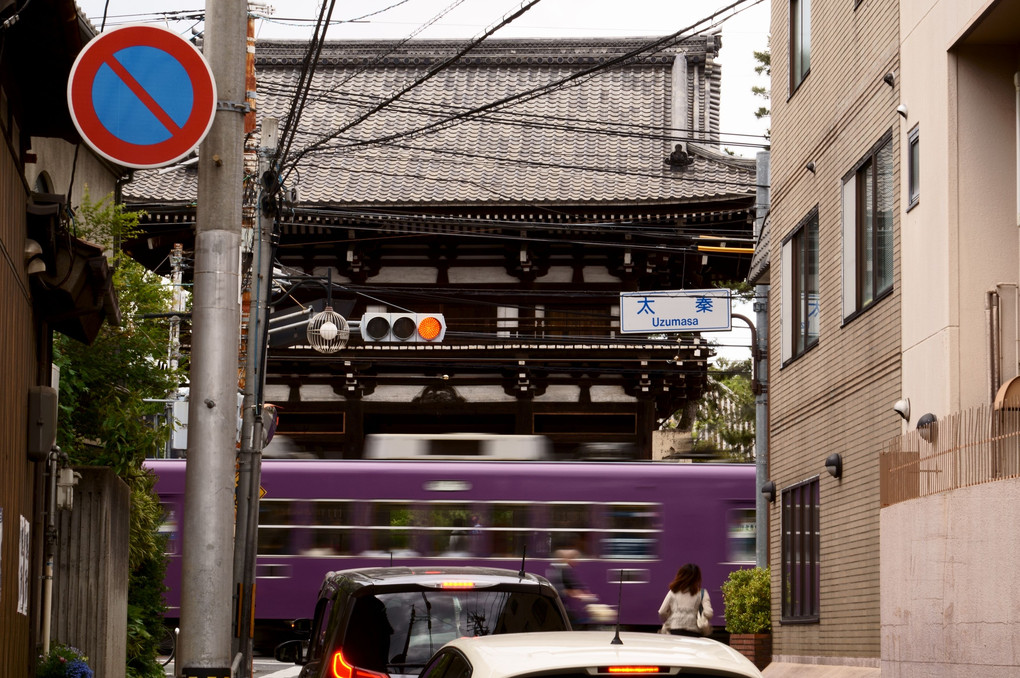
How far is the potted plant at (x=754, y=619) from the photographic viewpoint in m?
20.3

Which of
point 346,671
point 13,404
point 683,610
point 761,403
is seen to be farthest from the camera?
point 761,403

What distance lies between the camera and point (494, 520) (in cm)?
2645

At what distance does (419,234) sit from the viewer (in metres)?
30.0

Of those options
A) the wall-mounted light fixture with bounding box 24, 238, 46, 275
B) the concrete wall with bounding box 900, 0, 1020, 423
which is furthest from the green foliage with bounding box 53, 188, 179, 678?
the concrete wall with bounding box 900, 0, 1020, 423

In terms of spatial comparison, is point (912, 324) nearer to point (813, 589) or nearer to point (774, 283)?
point (813, 589)

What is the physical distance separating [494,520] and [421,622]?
60.4 ft

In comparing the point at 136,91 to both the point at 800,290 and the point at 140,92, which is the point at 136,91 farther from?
the point at 800,290

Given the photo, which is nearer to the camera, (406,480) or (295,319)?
(295,319)

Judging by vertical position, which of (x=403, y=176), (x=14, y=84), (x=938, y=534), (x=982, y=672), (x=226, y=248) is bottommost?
(x=982, y=672)

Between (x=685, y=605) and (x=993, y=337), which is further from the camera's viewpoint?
(x=685, y=605)

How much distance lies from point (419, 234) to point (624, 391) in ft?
19.1

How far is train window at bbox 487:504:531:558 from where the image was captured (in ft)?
86.1

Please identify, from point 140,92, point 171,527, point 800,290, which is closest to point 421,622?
point 140,92

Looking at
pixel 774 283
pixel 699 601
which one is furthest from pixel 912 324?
pixel 774 283
